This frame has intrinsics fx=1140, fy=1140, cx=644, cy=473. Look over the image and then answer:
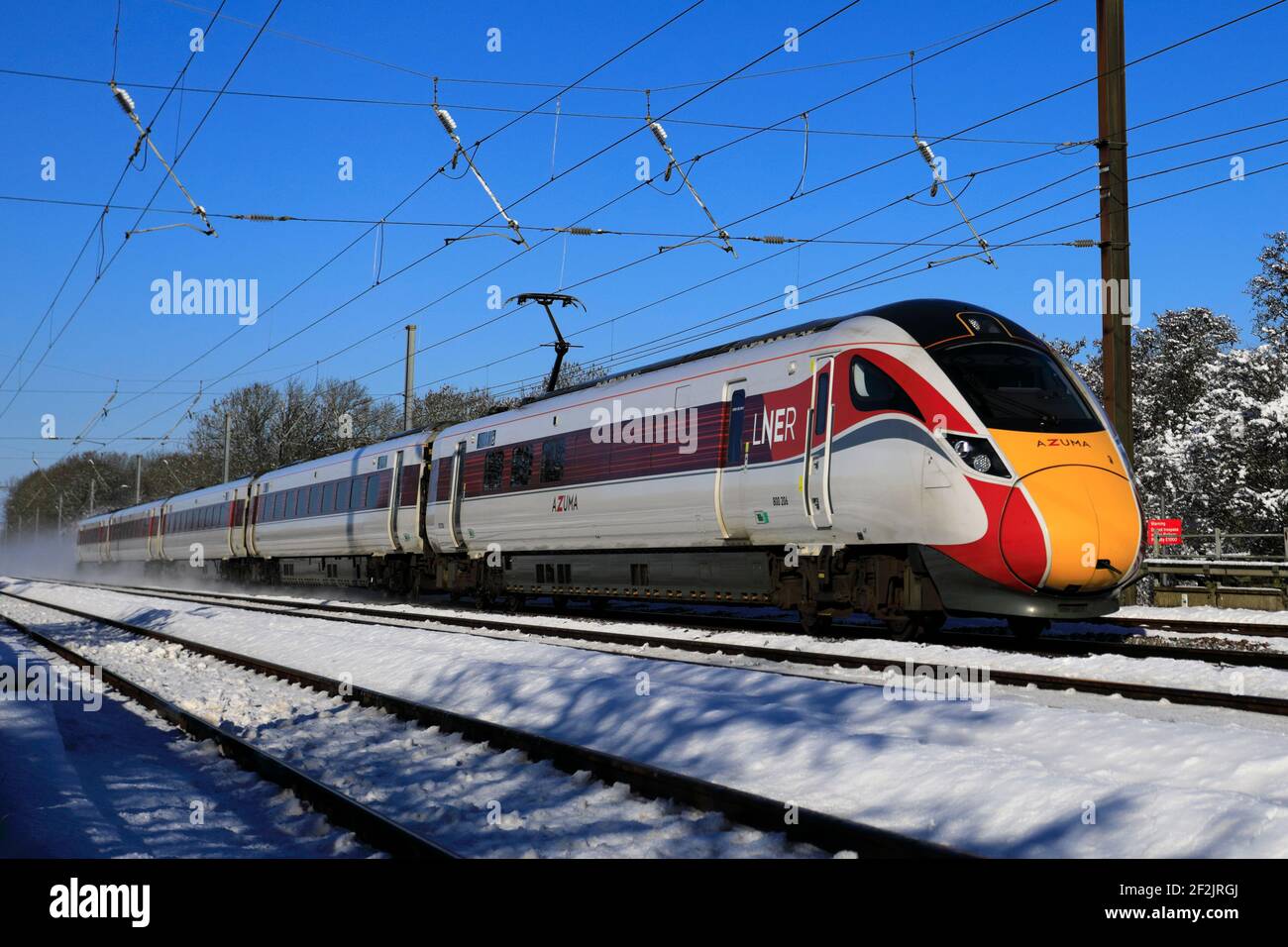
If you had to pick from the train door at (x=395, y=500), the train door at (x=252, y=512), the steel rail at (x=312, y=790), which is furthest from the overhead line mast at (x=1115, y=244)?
the train door at (x=252, y=512)

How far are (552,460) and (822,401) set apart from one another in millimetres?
6349

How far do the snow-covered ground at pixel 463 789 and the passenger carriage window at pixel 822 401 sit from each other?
18.3ft

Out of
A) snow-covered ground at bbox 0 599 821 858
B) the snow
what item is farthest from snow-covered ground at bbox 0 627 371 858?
the snow

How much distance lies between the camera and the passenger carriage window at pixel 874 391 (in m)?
11.5

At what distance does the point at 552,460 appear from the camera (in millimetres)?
17734

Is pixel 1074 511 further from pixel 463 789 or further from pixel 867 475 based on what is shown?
pixel 463 789

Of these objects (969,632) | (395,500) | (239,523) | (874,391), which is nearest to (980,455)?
(874,391)

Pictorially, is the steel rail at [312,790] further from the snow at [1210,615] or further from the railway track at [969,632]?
the snow at [1210,615]

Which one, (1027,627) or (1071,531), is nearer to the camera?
(1071,531)

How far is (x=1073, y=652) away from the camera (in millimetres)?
11477
